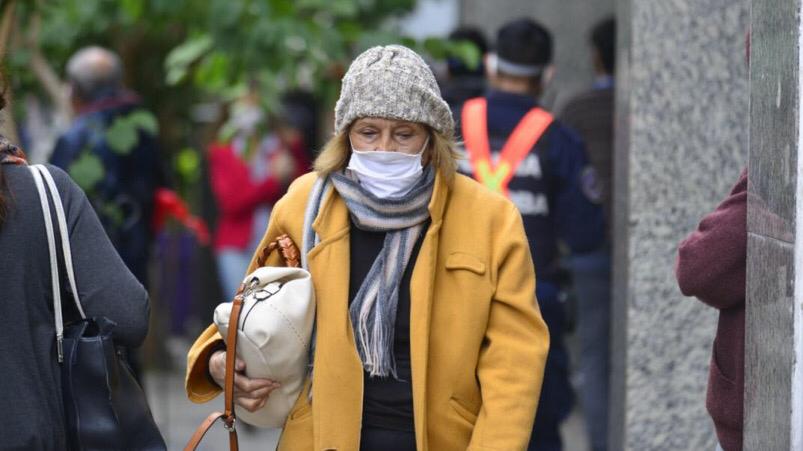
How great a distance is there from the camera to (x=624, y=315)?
5.88 meters

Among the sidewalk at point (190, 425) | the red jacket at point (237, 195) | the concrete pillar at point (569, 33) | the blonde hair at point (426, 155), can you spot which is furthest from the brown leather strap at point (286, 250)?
the concrete pillar at point (569, 33)

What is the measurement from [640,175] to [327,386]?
89.6 inches

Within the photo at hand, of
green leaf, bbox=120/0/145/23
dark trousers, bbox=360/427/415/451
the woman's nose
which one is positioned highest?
green leaf, bbox=120/0/145/23

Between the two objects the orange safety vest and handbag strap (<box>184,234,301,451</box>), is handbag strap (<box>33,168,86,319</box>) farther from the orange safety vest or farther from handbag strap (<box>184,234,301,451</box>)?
the orange safety vest

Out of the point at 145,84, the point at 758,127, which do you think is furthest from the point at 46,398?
the point at 145,84

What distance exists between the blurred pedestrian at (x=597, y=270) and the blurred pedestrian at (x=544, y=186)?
1.01 meters

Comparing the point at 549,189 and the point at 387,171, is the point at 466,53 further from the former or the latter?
A: the point at 387,171

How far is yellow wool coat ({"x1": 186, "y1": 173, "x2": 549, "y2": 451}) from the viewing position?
3816 millimetres

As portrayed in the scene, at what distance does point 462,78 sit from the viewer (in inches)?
309

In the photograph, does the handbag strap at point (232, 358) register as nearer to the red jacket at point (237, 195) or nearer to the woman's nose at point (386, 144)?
the woman's nose at point (386, 144)

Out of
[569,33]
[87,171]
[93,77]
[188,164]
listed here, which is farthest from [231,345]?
[188,164]

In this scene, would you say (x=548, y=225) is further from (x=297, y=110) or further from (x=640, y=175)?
(x=297, y=110)

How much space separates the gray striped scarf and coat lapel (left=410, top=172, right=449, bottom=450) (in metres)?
0.04

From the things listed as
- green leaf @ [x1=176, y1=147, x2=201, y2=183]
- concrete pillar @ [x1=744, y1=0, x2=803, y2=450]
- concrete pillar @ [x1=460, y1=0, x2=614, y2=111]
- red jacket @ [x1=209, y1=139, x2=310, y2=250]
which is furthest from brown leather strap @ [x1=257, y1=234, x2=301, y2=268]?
green leaf @ [x1=176, y1=147, x2=201, y2=183]
